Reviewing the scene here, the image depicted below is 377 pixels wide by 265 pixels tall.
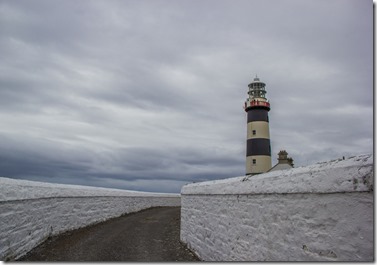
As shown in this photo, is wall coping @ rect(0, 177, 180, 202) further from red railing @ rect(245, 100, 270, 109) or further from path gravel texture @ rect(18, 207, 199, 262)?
red railing @ rect(245, 100, 270, 109)

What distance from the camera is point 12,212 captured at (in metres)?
7.18

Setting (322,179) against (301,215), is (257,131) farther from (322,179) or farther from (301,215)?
(322,179)

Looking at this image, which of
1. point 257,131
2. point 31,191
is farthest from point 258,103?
point 31,191

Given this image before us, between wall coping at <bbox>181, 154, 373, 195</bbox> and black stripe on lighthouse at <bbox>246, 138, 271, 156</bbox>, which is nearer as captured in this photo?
wall coping at <bbox>181, 154, 373, 195</bbox>

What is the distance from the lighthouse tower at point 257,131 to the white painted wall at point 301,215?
57.6ft

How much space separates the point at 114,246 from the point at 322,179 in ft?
25.2

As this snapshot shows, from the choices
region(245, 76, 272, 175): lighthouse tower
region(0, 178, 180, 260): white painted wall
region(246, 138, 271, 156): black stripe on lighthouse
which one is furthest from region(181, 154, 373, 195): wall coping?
region(246, 138, 271, 156): black stripe on lighthouse

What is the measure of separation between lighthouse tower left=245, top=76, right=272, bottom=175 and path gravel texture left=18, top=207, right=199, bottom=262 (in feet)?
39.0

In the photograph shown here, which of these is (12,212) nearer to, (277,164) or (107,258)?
(107,258)

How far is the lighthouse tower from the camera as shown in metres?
24.2

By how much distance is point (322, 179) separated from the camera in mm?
3686

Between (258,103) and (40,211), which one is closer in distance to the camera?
(40,211)

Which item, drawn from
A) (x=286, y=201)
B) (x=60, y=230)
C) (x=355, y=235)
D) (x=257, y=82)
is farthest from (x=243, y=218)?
(x=257, y=82)

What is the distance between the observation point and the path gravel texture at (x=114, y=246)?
8.29 metres
